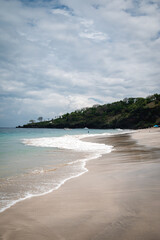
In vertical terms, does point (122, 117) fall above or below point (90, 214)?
above

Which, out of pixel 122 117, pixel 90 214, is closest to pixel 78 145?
pixel 90 214

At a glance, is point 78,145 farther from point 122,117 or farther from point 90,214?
point 122,117

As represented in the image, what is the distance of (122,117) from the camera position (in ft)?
393

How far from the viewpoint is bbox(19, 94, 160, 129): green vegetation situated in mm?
109688

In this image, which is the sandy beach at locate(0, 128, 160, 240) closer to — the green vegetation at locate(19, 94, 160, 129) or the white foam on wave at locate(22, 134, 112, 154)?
the white foam on wave at locate(22, 134, 112, 154)

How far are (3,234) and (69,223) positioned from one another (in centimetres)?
91

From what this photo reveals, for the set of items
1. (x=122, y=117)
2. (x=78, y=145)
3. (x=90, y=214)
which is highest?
(x=122, y=117)

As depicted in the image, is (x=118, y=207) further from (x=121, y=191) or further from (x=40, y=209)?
(x=40, y=209)

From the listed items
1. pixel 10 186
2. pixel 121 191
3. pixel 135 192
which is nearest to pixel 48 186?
pixel 10 186

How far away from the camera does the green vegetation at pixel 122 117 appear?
110m

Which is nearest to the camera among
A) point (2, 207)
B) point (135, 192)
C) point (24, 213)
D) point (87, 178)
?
point (24, 213)

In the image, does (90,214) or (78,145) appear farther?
(78,145)

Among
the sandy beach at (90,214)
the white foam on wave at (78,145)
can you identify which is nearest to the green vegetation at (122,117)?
the white foam on wave at (78,145)

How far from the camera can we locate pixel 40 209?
2932 mm
